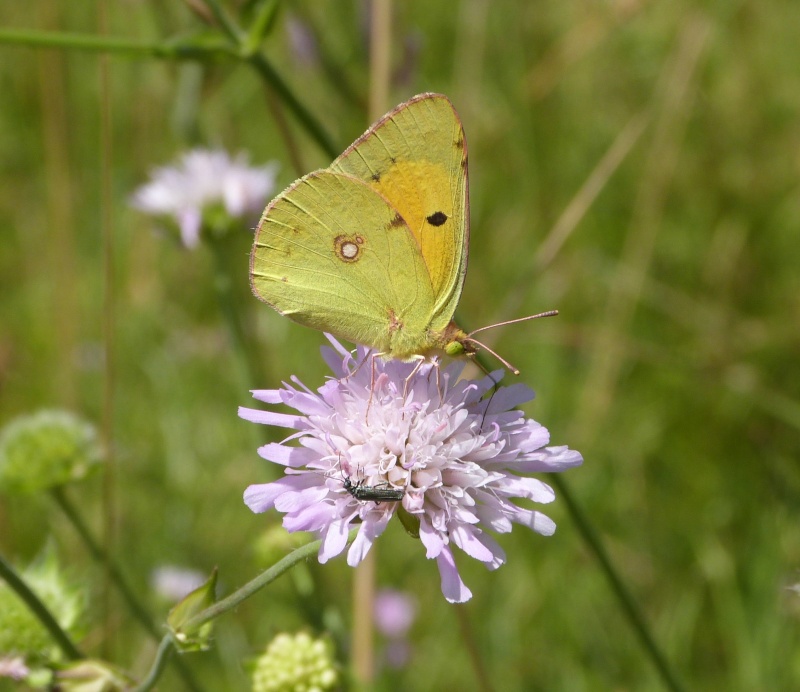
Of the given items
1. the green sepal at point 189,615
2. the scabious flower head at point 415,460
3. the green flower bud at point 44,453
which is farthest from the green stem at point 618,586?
the green flower bud at point 44,453

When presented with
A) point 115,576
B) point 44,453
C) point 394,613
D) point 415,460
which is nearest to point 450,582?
point 415,460

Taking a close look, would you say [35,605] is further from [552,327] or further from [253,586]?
[552,327]

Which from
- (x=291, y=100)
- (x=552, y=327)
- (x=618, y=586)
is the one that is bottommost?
(x=552, y=327)

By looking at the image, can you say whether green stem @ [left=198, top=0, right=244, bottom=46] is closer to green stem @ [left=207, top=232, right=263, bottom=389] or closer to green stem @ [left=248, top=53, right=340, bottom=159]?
green stem @ [left=248, top=53, right=340, bottom=159]

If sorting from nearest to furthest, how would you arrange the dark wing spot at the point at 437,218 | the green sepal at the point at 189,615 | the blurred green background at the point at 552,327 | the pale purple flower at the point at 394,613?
the green sepal at the point at 189,615 < the dark wing spot at the point at 437,218 < the blurred green background at the point at 552,327 < the pale purple flower at the point at 394,613

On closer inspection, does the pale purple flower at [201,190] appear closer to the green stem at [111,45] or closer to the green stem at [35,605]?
the green stem at [111,45]
